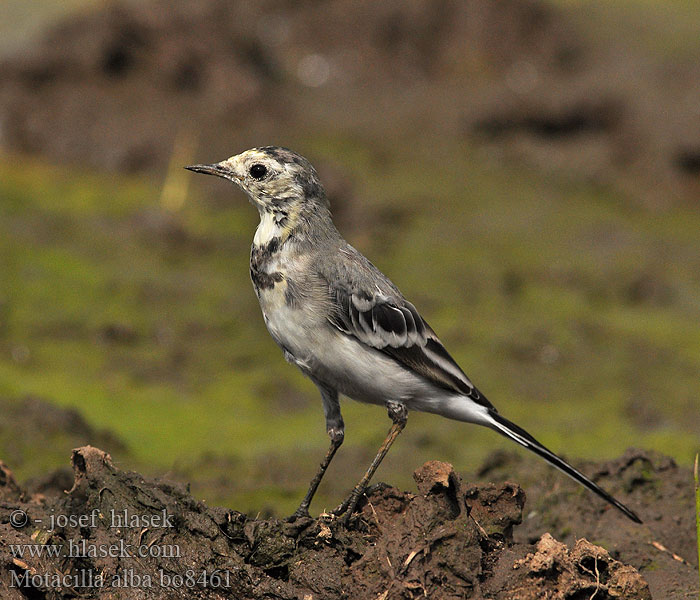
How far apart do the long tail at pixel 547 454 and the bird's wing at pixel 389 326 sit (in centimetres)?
18

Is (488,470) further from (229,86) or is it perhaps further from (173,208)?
(229,86)

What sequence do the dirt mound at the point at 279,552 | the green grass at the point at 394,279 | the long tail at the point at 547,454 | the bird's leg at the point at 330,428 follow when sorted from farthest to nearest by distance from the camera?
the green grass at the point at 394,279 → the bird's leg at the point at 330,428 → the long tail at the point at 547,454 → the dirt mound at the point at 279,552

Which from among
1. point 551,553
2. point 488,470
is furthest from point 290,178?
point 488,470

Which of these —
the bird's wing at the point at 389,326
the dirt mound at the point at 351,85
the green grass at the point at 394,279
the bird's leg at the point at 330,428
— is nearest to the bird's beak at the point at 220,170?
the bird's wing at the point at 389,326

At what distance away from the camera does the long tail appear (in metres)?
5.39

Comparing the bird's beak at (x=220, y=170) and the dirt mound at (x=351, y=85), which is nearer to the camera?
the bird's beak at (x=220, y=170)

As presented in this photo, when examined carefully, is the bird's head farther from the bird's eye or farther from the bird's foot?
the bird's foot

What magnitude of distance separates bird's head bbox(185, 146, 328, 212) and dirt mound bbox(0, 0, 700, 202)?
9677 millimetres

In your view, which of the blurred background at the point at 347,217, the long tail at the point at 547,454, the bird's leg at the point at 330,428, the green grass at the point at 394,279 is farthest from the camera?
the blurred background at the point at 347,217

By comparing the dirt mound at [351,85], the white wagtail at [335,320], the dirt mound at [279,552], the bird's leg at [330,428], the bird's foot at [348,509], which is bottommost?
the dirt mound at [279,552]

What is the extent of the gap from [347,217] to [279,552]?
29.7 feet

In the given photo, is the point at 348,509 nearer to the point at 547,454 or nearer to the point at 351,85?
the point at 547,454

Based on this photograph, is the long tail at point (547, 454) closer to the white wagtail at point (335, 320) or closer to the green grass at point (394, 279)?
the white wagtail at point (335, 320)

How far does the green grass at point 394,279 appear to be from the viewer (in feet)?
29.5
